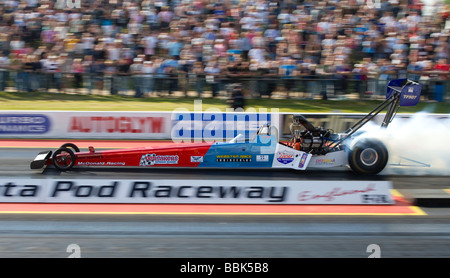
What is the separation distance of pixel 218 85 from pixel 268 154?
688cm

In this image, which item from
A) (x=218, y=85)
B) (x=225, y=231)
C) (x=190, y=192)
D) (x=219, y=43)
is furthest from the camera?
(x=219, y=43)

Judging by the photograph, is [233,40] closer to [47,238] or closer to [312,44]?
[312,44]

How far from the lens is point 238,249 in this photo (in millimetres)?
5863

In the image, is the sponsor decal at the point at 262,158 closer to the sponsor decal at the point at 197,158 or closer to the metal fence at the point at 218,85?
the sponsor decal at the point at 197,158

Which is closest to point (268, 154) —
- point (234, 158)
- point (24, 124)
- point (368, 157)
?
point (234, 158)

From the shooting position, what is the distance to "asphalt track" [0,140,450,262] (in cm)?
581

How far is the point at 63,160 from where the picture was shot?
9344 mm

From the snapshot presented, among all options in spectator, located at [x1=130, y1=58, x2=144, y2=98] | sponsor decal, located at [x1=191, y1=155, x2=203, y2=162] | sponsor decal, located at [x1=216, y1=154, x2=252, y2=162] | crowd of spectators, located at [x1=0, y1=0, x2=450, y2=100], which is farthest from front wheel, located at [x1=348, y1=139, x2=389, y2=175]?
spectator, located at [x1=130, y1=58, x2=144, y2=98]

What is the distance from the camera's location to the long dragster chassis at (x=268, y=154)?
920 centimetres

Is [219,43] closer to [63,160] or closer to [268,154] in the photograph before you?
[268,154]

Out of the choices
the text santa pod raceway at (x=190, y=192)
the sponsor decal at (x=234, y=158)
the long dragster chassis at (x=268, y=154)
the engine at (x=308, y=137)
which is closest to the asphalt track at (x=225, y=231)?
the text santa pod raceway at (x=190, y=192)

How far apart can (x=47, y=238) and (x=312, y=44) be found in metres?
11.5

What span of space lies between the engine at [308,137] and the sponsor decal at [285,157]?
169mm

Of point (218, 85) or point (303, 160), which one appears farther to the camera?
point (218, 85)
